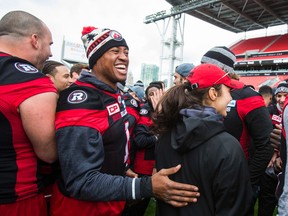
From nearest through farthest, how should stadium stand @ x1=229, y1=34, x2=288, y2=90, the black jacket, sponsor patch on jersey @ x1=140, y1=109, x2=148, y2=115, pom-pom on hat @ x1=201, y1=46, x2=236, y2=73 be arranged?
the black jacket, pom-pom on hat @ x1=201, y1=46, x2=236, y2=73, sponsor patch on jersey @ x1=140, y1=109, x2=148, y2=115, stadium stand @ x1=229, y1=34, x2=288, y2=90

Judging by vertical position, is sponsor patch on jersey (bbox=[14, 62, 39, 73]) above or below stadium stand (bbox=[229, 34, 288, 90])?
below

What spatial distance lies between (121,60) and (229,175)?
1038 millimetres

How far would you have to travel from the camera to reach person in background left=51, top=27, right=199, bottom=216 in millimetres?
1404

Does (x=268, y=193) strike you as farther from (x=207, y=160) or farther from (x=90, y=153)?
(x=90, y=153)

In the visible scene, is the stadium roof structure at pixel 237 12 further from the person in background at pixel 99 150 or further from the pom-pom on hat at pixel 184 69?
the person in background at pixel 99 150

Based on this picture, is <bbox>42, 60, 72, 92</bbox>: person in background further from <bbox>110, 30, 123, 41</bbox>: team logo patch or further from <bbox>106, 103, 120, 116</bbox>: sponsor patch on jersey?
<bbox>106, 103, 120, 116</bbox>: sponsor patch on jersey

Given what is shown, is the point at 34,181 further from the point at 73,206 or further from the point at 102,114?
the point at 102,114

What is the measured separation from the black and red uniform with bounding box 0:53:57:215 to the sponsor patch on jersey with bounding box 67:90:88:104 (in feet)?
0.35

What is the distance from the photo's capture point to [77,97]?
60.1 inches

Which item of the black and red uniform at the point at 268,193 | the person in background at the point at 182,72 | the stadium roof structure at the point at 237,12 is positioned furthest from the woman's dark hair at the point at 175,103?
the stadium roof structure at the point at 237,12

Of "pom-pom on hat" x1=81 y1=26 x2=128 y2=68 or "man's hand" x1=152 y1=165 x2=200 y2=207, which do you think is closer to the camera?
"man's hand" x1=152 y1=165 x2=200 y2=207

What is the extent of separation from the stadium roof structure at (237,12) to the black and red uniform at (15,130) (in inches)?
874

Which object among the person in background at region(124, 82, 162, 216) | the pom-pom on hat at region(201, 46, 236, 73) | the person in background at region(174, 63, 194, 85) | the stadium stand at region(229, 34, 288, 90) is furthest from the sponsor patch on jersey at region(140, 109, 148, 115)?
the stadium stand at region(229, 34, 288, 90)

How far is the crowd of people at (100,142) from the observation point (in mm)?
1375
